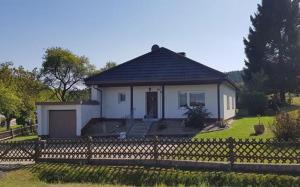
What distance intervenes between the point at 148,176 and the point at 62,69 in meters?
43.1

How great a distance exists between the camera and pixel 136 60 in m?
31.4

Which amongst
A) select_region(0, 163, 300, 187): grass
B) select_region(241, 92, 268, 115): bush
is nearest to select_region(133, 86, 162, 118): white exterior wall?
select_region(241, 92, 268, 115): bush

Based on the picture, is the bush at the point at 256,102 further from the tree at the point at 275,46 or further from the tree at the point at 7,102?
the tree at the point at 7,102

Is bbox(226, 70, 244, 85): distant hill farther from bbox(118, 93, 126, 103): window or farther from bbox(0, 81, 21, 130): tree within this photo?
bbox(0, 81, 21, 130): tree

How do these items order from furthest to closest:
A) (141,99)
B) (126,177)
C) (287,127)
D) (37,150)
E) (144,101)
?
1. (141,99)
2. (144,101)
3. (287,127)
4. (37,150)
5. (126,177)

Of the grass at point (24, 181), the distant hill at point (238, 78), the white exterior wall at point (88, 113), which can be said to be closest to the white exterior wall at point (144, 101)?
the white exterior wall at point (88, 113)

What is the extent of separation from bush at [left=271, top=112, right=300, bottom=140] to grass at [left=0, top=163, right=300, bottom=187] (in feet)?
19.7

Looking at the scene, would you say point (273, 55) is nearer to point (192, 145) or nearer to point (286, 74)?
point (286, 74)

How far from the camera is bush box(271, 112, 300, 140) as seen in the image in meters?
18.2

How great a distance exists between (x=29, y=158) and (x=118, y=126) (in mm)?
11510

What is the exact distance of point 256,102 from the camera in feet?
130

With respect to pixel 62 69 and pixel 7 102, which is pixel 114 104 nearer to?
pixel 7 102

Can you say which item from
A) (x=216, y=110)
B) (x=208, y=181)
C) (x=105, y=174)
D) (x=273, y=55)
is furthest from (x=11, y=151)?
(x=273, y=55)

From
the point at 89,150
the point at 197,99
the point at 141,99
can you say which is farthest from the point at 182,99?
the point at 89,150
